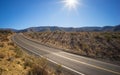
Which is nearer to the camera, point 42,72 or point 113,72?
point 42,72

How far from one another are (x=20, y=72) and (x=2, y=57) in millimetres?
4986

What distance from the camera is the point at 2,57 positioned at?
45.5 feet

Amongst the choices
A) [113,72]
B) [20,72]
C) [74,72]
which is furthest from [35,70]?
[113,72]

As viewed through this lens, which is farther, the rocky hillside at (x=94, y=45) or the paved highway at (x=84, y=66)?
the rocky hillside at (x=94, y=45)

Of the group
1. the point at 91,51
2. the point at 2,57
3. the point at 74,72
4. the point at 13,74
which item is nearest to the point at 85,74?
the point at 74,72

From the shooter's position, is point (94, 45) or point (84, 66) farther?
point (94, 45)

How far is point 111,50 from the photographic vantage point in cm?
2798

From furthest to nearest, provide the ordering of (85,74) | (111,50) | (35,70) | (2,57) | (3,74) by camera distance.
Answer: (111,50) < (2,57) < (85,74) < (35,70) < (3,74)

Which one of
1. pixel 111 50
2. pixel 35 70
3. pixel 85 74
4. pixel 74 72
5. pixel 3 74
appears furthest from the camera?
pixel 111 50

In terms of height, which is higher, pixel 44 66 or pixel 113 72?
pixel 44 66

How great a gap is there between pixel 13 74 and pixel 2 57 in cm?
525

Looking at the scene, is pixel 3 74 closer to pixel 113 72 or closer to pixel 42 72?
pixel 42 72

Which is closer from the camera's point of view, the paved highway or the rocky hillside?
the paved highway

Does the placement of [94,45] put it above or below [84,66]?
below
